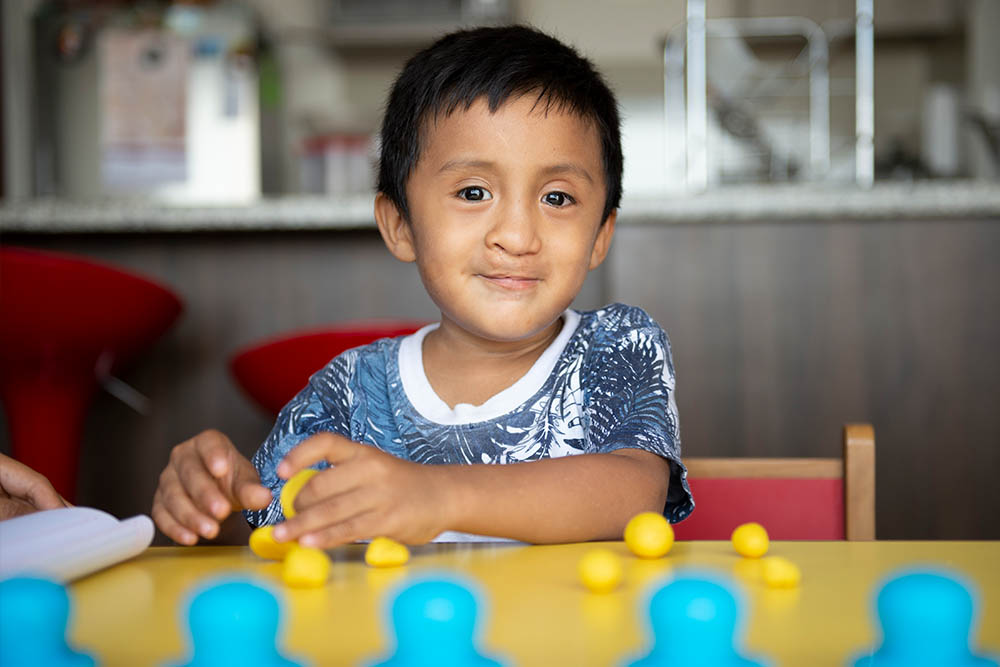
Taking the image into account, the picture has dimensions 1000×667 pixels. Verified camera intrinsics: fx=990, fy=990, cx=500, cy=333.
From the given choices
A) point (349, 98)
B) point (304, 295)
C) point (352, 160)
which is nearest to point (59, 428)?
point (304, 295)

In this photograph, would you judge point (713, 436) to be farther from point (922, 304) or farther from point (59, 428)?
point (59, 428)

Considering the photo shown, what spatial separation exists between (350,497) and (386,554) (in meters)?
0.04

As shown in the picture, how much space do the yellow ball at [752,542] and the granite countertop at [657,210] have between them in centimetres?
120

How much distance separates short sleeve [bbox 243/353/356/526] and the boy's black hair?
18 centimetres

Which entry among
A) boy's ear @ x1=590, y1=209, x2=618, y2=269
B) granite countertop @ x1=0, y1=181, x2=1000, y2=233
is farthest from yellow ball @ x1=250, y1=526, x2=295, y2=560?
granite countertop @ x1=0, y1=181, x2=1000, y2=233

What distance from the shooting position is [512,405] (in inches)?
37.7

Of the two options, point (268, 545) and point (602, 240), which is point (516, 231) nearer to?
point (602, 240)

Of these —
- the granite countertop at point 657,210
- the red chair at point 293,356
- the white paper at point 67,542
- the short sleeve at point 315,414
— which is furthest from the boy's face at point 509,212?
the granite countertop at point 657,210

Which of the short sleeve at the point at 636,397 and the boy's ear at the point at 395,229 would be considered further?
the boy's ear at the point at 395,229

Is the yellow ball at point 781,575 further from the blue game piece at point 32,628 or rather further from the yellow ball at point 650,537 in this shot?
the blue game piece at point 32,628

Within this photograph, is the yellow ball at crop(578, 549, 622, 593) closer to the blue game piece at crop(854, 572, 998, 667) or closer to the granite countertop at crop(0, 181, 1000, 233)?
the blue game piece at crop(854, 572, 998, 667)

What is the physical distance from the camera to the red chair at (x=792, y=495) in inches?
35.0

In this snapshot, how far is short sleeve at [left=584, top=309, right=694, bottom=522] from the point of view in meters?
0.81

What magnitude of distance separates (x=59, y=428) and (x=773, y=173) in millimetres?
2537
